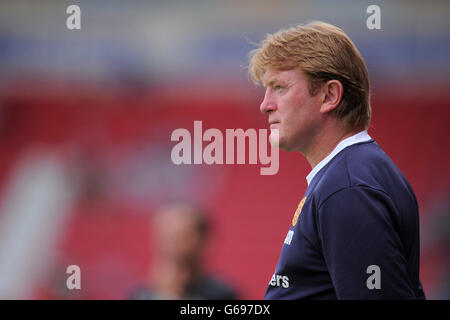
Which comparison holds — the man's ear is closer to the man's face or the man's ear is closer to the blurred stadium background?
the man's face

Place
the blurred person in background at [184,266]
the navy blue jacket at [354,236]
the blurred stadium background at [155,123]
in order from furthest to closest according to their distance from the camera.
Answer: the blurred stadium background at [155,123]
the blurred person in background at [184,266]
the navy blue jacket at [354,236]

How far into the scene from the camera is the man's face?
3.92ft

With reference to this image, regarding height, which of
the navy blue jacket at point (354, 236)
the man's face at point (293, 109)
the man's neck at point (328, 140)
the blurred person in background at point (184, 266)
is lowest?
the blurred person in background at point (184, 266)

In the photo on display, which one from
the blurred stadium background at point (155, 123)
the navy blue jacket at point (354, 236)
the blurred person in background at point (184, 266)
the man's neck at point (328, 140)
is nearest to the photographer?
the navy blue jacket at point (354, 236)

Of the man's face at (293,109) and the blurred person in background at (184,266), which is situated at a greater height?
the man's face at (293,109)

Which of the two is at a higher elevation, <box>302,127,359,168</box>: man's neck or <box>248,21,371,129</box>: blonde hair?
<box>248,21,371,129</box>: blonde hair

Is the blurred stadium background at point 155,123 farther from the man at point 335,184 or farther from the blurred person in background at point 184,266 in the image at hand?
the man at point 335,184

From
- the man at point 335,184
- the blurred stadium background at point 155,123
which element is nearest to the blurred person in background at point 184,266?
the man at point 335,184

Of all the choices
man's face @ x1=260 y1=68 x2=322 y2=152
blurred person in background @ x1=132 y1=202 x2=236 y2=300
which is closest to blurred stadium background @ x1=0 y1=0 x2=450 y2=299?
blurred person in background @ x1=132 y1=202 x2=236 y2=300

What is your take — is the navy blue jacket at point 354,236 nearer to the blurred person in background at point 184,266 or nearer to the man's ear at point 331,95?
the man's ear at point 331,95

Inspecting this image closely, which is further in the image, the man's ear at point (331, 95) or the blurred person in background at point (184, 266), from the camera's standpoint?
the blurred person in background at point (184, 266)

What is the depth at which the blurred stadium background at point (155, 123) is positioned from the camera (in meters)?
4.30

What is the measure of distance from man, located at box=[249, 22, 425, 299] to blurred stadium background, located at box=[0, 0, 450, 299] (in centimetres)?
308
